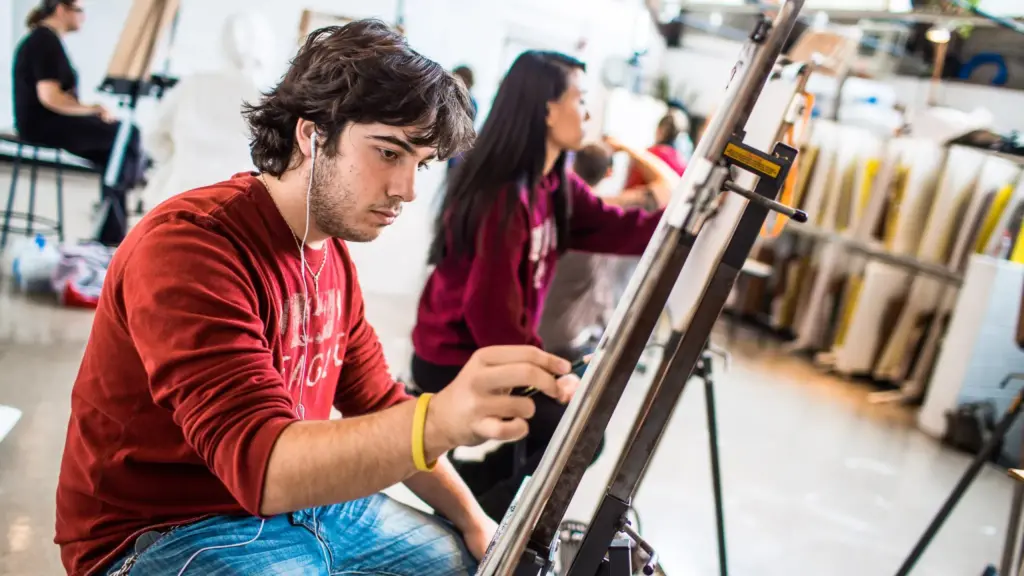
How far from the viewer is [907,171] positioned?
441cm

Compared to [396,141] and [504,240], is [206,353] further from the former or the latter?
[504,240]

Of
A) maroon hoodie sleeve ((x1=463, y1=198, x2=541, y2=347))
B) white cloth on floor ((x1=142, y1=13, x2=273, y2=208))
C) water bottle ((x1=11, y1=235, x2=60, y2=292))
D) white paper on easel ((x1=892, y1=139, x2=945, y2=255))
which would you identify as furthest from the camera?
white paper on easel ((x1=892, y1=139, x2=945, y2=255))

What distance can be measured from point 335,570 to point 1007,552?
1542 mm

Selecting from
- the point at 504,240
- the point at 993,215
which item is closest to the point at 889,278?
the point at 993,215

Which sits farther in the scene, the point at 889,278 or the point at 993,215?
the point at 889,278

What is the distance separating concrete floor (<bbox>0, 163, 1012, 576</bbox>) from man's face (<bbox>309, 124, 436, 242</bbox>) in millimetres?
1329

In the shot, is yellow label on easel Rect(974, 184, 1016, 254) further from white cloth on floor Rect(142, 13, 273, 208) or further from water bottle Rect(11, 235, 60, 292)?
water bottle Rect(11, 235, 60, 292)

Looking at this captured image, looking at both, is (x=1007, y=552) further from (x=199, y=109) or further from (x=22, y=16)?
(x=22, y=16)

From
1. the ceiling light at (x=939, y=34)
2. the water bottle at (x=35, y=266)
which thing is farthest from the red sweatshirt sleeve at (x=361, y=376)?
the ceiling light at (x=939, y=34)

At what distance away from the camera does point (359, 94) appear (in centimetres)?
102

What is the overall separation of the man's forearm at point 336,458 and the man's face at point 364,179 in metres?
0.35

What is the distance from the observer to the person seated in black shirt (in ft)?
12.3

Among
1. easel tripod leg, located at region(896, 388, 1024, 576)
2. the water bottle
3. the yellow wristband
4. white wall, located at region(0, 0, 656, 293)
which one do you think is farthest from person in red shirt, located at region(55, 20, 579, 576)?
white wall, located at region(0, 0, 656, 293)

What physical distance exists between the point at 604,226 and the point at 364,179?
1.28m
